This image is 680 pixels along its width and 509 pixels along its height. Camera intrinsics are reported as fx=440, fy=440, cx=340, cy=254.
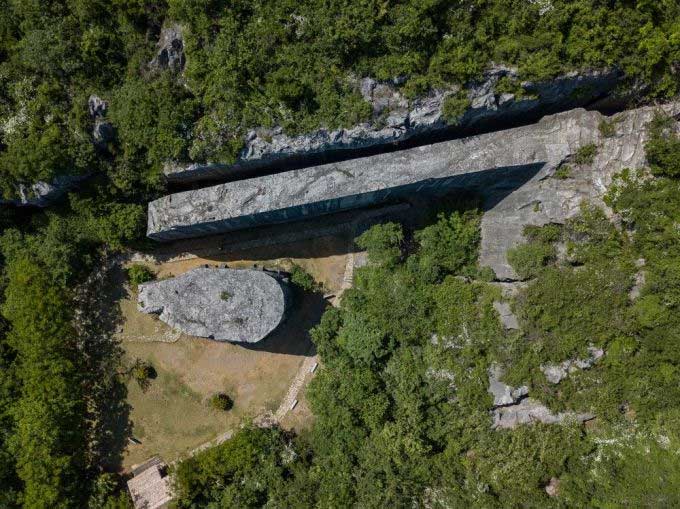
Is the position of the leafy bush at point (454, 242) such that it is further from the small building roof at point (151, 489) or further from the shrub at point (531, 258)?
the small building roof at point (151, 489)

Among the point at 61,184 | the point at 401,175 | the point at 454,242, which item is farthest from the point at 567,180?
the point at 61,184

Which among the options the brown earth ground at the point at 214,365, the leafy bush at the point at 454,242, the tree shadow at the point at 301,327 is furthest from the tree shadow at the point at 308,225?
the tree shadow at the point at 301,327

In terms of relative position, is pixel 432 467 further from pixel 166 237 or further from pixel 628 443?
pixel 166 237

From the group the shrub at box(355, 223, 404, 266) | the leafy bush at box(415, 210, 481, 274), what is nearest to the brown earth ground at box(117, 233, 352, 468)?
the shrub at box(355, 223, 404, 266)

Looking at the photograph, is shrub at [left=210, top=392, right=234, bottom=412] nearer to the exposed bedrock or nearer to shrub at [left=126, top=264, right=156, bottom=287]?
shrub at [left=126, top=264, right=156, bottom=287]

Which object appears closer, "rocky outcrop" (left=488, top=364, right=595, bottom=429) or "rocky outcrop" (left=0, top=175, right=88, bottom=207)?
"rocky outcrop" (left=488, top=364, right=595, bottom=429)

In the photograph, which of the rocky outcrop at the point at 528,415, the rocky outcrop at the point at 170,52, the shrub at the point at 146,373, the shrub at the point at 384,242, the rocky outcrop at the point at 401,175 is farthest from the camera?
the shrub at the point at 146,373
